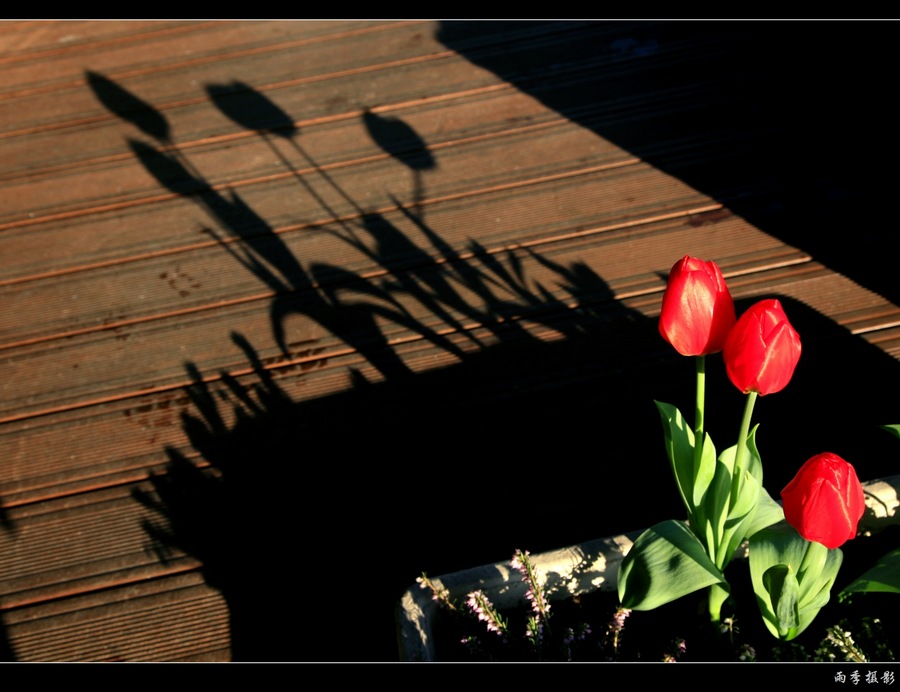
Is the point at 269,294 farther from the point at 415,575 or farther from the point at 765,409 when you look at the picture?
the point at 765,409

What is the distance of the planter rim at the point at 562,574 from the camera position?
Result: 1.01 metres

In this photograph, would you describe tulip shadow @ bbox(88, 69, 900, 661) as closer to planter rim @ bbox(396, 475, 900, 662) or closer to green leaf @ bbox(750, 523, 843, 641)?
planter rim @ bbox(396, 475, 900, 662)

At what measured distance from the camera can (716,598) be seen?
953mm

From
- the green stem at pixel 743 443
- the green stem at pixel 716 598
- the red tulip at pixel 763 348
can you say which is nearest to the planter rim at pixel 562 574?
the green stem at pixel 716 598

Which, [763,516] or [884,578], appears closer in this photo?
[884,578]

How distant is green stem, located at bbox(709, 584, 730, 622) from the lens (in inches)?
36.9

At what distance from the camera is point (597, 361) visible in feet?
5.03

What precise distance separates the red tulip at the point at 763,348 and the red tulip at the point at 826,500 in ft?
0.28

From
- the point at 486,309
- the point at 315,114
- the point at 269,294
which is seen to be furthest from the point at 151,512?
the point at 315,114

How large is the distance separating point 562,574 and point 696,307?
47cm

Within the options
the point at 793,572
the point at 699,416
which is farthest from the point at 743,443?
the point at 793,572

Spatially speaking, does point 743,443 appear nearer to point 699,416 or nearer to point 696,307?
point 699,416

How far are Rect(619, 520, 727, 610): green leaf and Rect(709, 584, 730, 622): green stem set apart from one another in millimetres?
72

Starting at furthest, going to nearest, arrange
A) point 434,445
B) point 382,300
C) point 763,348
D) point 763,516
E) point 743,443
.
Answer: point 382,300, point 434,445, point 763,516, point 743,443, point 763,348
